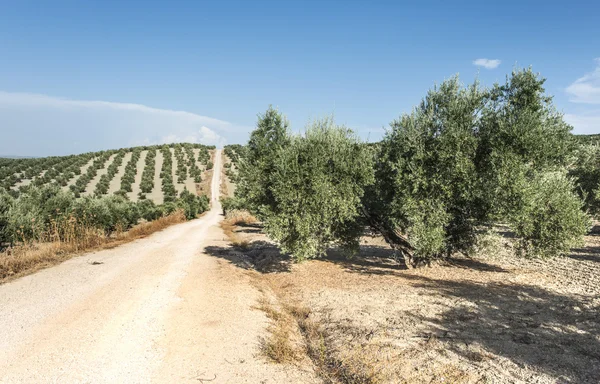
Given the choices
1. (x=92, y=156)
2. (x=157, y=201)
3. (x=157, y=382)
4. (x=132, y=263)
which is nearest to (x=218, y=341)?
(x=157, y=382)

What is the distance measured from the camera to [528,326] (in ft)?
27.2

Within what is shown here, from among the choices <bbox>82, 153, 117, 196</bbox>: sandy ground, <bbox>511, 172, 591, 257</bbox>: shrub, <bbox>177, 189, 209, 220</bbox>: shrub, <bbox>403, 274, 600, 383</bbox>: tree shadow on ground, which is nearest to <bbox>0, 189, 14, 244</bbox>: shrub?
<bbox>403, 274, 600, 383</bbox>: tree shadow on ground

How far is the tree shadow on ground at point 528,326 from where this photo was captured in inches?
259

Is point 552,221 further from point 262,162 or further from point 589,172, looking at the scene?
point 589,172

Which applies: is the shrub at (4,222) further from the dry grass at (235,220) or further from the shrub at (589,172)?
the shrub at (589,172)

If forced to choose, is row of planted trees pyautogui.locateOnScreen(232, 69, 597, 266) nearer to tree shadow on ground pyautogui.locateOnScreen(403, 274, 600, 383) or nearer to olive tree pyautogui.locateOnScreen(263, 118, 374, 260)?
olive tree pyautogui.locateOnScreen(263, 118, 374, 260)

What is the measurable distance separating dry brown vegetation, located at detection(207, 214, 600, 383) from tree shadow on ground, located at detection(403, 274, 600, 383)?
0.02 metres

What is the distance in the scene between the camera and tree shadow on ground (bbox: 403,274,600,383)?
6.59 meters

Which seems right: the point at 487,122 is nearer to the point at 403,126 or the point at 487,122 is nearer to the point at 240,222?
the point at 403,126

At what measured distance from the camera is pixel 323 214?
41.3 ft

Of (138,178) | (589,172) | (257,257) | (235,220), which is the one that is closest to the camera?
(257,257)

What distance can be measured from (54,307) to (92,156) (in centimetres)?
9220

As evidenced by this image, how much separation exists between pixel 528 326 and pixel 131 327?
9365 millimetres

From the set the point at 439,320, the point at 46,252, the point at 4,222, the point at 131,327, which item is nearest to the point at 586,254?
the point at 439,320
